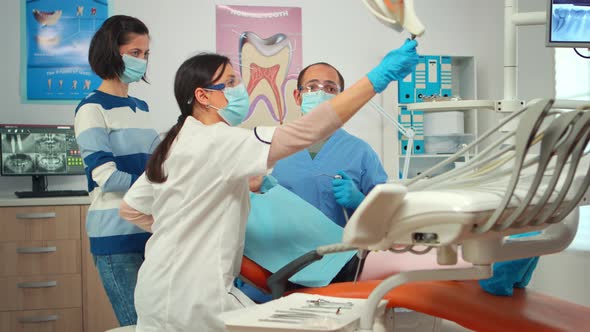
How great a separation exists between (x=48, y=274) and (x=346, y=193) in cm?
216

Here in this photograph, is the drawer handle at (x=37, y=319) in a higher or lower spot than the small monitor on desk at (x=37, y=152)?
lower

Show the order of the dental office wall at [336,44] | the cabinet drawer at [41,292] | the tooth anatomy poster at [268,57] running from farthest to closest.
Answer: the tooth anatomy poster at [268,57]
the dental office wall at [336,44]
the cabinet drawer at [41,292]

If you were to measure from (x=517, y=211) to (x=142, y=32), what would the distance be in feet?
5.90

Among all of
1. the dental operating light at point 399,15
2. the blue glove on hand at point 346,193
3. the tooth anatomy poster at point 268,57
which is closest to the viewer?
the dental operating light at point 399,15

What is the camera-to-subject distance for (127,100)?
7.95ft

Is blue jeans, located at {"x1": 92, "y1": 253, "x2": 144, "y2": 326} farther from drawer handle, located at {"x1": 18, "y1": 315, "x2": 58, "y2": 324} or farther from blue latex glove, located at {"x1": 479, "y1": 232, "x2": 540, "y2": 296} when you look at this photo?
drawer handle, located at {"x1": 18, "y1": 315, "x2": 58, "y2": 324}

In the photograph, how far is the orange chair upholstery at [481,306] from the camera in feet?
5.30

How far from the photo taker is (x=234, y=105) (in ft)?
6.88

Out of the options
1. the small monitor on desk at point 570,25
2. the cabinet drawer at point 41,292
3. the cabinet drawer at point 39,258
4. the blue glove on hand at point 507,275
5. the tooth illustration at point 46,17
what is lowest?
the cabinet drawer at point 41,292

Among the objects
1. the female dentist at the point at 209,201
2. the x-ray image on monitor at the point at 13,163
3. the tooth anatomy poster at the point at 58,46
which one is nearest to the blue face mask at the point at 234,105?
the female dentist at the point at 209,201

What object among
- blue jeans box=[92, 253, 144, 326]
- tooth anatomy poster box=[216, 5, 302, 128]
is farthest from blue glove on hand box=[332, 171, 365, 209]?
tooth anatomy poster box=[216, 5, 302, 128]

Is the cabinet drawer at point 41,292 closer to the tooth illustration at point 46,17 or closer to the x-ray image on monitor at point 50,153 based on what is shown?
the x-ray image on monitor at point 50,153

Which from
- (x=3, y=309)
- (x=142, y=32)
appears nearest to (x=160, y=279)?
(x=142, y=32)

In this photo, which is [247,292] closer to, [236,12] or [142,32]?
[142,32]
